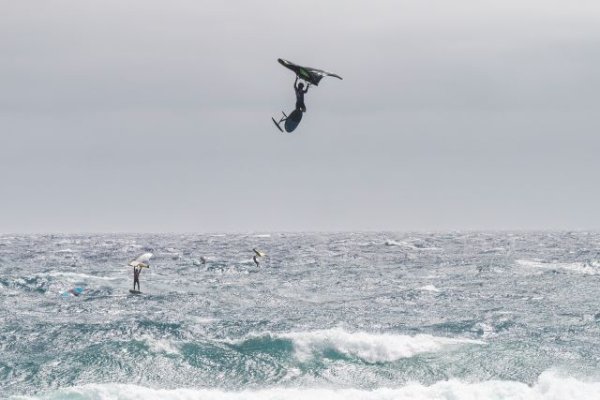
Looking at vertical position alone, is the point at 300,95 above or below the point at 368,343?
above

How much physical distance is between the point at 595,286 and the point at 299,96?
35497 millimetres

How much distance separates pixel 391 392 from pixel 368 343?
4.51 m

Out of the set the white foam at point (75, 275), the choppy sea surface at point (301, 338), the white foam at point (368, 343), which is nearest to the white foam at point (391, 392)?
the choppy sea surface at point (301, 338)

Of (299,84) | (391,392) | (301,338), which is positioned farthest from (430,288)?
(299,84)

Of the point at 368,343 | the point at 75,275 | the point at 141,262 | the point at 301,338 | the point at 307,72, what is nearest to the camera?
Result: the point at 307,72

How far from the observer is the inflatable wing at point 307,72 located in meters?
16.0

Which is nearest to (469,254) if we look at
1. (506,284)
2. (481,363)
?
(506,284)

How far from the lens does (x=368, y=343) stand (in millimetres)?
30984

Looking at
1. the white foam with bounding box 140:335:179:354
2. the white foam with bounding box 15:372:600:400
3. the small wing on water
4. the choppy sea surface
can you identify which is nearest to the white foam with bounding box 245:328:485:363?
the choppy sea surface

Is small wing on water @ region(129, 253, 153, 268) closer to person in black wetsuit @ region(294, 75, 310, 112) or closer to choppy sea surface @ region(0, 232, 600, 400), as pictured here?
choppy sea surface @ region(0, 232, 600, 400)

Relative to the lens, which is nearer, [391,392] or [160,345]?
[391,392]

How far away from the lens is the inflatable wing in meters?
16.0

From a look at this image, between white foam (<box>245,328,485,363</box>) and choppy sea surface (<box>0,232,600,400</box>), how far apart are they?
69 mm

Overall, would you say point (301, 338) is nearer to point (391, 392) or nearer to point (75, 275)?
point (391, 392)
